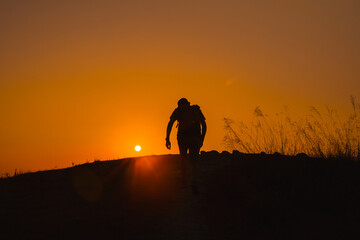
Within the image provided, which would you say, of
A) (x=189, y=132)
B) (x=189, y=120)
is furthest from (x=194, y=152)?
(x=189, y=120)

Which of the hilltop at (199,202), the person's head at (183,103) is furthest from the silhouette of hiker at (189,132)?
the hilltop at (199,202)

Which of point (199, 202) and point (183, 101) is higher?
point (183, 101)

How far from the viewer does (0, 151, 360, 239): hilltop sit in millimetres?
9109

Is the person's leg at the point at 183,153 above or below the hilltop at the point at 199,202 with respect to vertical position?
above

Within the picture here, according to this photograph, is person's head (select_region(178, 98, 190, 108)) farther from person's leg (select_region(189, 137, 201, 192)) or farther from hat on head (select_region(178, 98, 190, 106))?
person's leg (select_region(189, 137, 201, 192))

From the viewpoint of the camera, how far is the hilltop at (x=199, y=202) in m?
9.11

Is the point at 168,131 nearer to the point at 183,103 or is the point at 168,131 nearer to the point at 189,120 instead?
the point at 189,120

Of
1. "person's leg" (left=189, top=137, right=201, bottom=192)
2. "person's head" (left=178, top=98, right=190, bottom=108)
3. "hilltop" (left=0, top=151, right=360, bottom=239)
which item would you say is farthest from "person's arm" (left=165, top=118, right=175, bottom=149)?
"hilltop" (left=0, top=151, right=360, bottom=239)

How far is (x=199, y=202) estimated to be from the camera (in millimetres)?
10594

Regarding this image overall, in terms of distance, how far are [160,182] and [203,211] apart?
265 centimetres

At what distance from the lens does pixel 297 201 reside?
34.6 feet

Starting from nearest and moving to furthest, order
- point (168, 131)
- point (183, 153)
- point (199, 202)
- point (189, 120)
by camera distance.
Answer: point (199, 202)
point (189, 120)
point (183, 153)
point (168, 131)

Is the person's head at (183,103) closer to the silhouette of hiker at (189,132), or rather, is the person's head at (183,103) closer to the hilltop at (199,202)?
the silhouette of hiker at (189,132)

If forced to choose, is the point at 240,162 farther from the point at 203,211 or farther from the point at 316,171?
the point at 203,211
